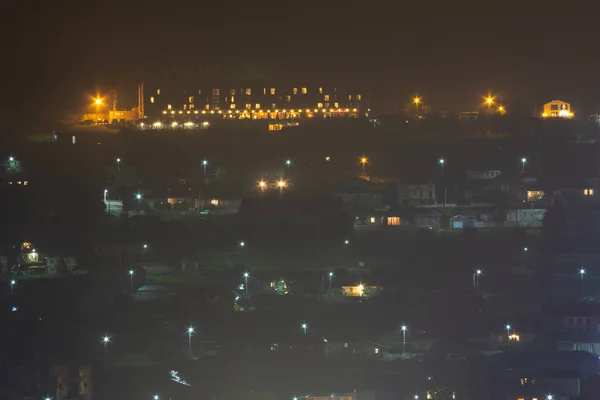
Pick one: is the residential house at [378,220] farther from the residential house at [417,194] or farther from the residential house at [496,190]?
the residential house at [496,190]

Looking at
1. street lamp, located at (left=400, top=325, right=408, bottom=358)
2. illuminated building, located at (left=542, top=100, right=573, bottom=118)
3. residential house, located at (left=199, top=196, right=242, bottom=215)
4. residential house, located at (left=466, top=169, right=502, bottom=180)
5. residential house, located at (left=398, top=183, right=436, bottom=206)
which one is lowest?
street lamp, located at (left=400, top=325, right=408, bottom=358)

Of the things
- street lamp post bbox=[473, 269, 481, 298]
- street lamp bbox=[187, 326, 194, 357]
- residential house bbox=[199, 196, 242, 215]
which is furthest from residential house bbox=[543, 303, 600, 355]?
residential house bbox=[199, 196, 242, 215]

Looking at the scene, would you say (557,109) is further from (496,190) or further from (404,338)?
(404,338)

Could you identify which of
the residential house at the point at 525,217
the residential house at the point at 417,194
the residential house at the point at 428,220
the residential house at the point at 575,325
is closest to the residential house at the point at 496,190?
the residential house at the point at 525,217

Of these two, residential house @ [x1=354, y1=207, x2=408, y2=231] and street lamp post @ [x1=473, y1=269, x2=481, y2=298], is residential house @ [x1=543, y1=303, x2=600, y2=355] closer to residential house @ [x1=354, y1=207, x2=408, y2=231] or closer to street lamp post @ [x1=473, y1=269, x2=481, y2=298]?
street lamp post @ [x1=473, y1=269, x2=481, y2=298]

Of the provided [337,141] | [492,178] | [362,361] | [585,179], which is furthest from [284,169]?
[362,361]

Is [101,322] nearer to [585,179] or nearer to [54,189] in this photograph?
[54,189]

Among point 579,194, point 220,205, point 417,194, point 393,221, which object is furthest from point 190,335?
point 579,194
